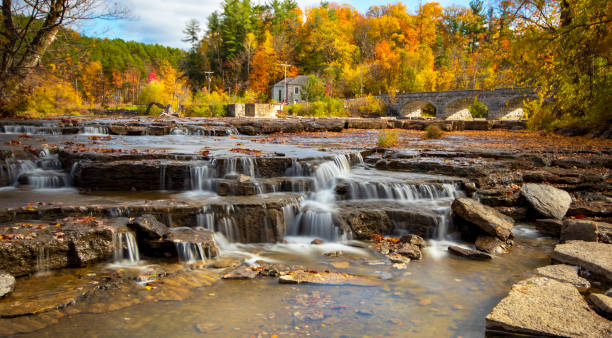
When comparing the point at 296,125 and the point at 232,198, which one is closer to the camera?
the point at 232,198

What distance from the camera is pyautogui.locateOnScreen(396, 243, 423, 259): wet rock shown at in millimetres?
6183

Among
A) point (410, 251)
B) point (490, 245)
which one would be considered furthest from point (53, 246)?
point (490, 245)

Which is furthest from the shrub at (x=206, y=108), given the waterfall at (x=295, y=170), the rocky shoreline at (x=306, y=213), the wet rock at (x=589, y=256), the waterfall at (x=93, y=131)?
the wet rock at (x=589, y=256)

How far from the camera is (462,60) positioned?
6638 centimetres

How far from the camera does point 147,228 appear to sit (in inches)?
226

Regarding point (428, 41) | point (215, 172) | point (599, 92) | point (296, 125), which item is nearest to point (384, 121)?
point (296, 125)

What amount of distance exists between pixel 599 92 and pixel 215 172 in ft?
50.3

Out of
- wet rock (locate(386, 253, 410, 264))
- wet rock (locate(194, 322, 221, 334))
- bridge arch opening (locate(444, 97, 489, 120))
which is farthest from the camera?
bridge arch opening (locate(444, 97, 489, 120))

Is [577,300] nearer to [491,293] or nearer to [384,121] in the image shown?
[491,293]

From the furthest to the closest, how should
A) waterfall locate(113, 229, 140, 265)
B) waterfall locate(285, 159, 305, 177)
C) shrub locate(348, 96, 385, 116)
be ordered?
shrub locate(348, 96, 385, 116) → waterfall locate(285, 159, 305, 177) → waterfall locate(113, 229, 140, 265)

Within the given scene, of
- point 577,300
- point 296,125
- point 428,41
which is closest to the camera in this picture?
point 577,300

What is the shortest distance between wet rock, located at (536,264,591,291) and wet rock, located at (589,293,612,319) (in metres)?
0.63

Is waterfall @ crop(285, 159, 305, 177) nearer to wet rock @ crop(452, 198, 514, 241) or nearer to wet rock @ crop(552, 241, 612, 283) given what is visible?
wet rock @ crop(452, 198, 514, 241)

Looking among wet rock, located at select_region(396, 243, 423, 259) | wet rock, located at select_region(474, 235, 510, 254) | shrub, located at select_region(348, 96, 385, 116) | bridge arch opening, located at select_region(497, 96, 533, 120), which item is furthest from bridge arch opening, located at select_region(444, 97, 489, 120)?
wet rock, located at select_region(396, 243, 423, 259)
